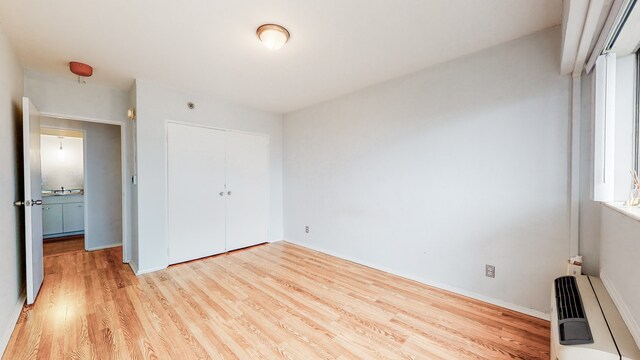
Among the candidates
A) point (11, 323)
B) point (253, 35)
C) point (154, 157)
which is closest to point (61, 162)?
point (154, 157)

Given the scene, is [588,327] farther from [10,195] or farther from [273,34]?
[10,195]

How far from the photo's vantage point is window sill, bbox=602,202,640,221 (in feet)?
3.75

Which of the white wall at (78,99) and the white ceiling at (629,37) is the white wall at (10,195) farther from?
the white ceiling at (629,37)

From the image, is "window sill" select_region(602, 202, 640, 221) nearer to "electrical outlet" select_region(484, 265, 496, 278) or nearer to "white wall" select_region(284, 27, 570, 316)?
"white wall" select_region(284, 27, 570, 316)

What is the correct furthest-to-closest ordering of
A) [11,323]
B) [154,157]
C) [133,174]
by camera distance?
[133,174], [154,157], [11,323]

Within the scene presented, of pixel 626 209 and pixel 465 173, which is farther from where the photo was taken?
pixel 465 173

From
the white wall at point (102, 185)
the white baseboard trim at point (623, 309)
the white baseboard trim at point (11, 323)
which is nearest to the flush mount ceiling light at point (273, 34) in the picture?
the white baseboard trim at point (623, 309)

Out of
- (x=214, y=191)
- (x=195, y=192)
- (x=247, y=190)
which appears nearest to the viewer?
(x=195, y=192)

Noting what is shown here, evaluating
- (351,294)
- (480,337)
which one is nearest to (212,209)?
(351,294)

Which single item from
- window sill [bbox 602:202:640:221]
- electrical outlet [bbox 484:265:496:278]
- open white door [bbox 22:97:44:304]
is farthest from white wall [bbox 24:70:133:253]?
window sill [bbox 602:202:640:221]

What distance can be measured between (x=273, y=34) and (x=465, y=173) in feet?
6.93

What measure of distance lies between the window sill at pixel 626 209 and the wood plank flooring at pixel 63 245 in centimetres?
599

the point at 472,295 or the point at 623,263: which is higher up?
the point at 623,263

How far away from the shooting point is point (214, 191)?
365cm
